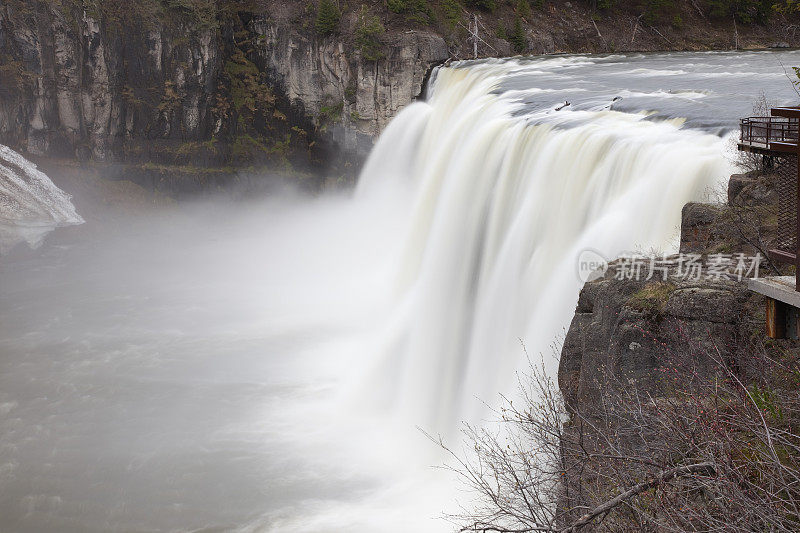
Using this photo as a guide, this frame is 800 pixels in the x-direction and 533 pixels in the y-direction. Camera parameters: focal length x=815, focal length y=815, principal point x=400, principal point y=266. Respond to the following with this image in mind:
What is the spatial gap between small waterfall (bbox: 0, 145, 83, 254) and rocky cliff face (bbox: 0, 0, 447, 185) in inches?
50.8

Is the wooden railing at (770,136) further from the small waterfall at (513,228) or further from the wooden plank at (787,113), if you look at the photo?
the wooden plank at (787,113)

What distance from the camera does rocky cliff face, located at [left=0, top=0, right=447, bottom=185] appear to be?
114 ft

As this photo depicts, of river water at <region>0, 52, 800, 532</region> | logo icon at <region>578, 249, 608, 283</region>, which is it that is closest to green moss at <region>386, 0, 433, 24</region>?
river water at <region>0, 52, 800, 532</region>

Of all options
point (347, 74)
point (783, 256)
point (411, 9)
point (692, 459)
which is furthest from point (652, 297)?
point (411, 9)

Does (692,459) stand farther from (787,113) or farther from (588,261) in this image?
(588,261)

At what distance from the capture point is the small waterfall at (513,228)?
47.2 feet

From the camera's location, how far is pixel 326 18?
115 feet

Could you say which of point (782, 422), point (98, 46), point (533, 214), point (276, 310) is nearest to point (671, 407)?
point (782, 422)

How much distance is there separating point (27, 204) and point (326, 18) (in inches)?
591

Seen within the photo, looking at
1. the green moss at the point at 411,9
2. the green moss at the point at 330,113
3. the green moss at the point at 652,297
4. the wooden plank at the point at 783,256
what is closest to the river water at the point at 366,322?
the green moss at the point at 652,297

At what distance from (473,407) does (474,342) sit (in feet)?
5.27

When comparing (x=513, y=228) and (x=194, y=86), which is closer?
(x=513, y=228)

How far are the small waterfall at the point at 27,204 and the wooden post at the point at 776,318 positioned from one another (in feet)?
98.9

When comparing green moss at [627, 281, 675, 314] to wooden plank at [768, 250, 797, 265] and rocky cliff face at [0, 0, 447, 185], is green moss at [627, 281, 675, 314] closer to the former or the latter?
wooden plank at [768, 250, 797, 265]
